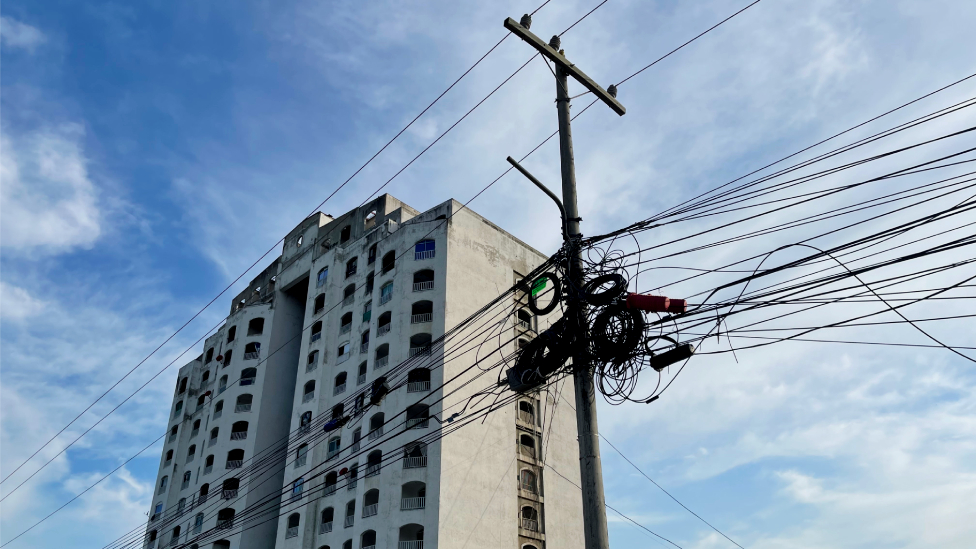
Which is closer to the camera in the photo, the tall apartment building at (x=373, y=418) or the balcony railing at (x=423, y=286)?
the tall apartment building at (x=373, y=418)

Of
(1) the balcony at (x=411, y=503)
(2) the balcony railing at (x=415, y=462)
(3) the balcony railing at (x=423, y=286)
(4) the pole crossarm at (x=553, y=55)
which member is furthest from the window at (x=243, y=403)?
(4) the pole crossarm at (x=553, y=55)

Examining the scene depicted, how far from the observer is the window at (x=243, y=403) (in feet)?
201

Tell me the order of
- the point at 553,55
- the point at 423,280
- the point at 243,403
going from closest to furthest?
the point at 553,55
the point at 423,280
the point at 243,403

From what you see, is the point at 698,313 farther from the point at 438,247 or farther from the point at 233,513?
the point at 233,513

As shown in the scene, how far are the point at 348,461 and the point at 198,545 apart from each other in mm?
17156

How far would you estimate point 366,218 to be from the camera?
201 ft

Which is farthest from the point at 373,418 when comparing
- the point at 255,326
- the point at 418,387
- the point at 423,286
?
the point at 255,326

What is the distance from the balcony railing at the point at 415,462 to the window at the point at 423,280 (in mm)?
11623

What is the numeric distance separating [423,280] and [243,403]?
2061cm

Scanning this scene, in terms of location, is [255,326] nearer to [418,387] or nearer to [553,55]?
[418,387]

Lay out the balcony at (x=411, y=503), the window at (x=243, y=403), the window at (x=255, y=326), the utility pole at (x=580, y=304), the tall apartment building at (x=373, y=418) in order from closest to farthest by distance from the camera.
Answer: the utility pole at (x=580, y=304) → the balcony at (x=411, y=503) → the tall apartment building at (x=373, y=418) → the window at (x=243, y=403) → the window at (x=255, y=326)

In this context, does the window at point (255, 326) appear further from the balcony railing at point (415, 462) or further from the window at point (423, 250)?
the balcony railing at point (415, 462)

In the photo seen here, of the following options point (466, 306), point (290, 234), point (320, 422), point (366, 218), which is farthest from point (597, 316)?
point (290, 234)

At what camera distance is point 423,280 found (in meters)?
53.0
